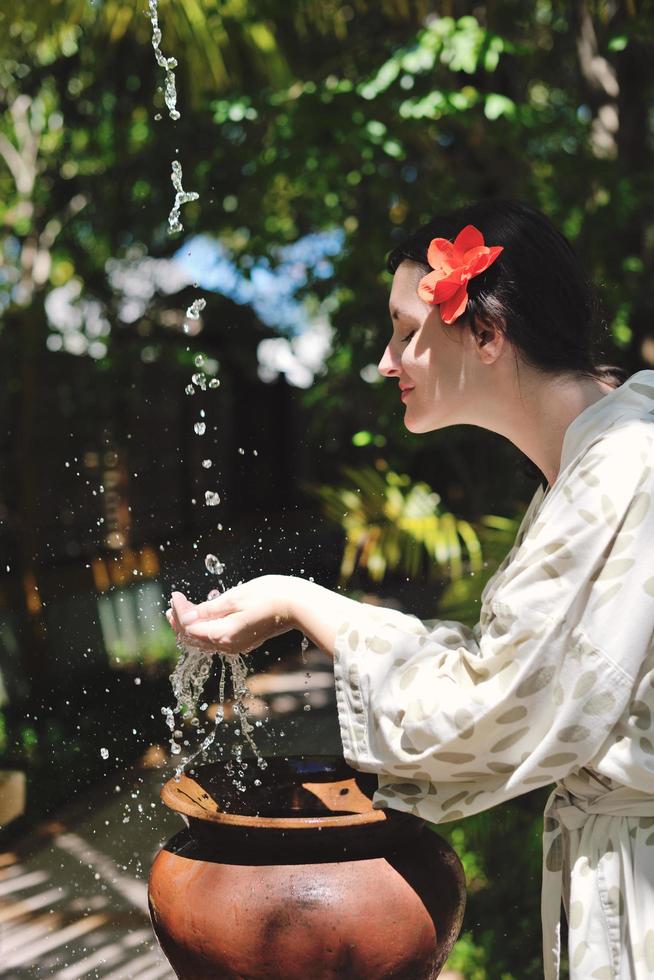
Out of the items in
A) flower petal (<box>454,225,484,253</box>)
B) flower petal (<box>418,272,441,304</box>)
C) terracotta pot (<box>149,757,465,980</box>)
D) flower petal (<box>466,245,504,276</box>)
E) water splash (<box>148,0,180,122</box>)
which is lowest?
terracotta pot (<box>149,757,465,980</box>)

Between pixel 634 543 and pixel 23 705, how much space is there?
176 inches

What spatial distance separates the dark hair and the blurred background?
0.13 feet

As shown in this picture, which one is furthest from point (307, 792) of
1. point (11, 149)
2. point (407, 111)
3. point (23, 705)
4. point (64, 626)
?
point (11, 149)

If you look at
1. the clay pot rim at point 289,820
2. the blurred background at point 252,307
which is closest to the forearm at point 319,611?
the clay pot rim at point 289,820

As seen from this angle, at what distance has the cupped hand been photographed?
156cm

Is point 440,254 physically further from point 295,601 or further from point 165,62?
point 165,62

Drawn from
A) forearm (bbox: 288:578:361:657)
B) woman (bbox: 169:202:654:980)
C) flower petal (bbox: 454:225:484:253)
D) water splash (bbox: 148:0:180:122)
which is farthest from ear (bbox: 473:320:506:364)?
water splash (bbox: 148:0:180:122)

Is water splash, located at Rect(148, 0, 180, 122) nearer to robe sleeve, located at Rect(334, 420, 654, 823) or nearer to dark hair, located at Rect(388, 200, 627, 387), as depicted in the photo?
Result: dark hair, located at Rect(388, 200, 627, 387)

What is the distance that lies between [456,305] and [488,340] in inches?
2.7

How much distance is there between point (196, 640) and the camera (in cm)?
160

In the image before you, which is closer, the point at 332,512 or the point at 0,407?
the point at 332,512

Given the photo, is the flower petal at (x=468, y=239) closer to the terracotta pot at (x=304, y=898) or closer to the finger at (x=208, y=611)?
the finger at (x=208, y=611)

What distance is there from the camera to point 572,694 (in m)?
1.32

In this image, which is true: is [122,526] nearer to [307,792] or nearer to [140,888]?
[140,888]
